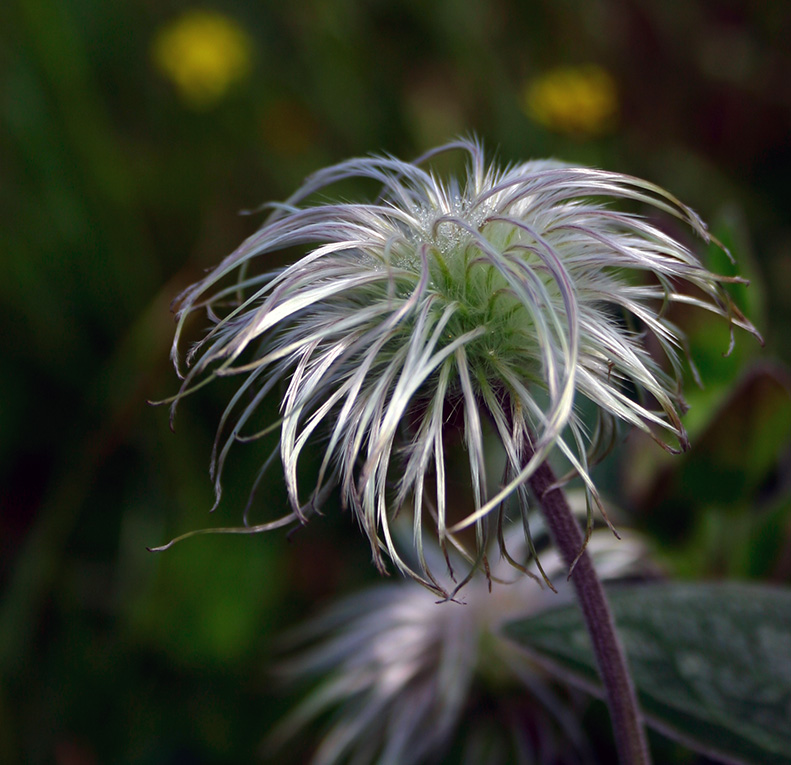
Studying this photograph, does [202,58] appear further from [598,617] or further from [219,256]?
[598,617]

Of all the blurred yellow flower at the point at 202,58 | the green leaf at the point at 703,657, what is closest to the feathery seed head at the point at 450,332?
the green leaf at the point at 703,657

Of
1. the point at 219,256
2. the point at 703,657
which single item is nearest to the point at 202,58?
the point at 219,256

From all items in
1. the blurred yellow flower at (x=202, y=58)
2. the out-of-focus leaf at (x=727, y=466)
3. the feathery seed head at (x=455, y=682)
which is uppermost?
the blurred yellow flower at (x=202, y=58)

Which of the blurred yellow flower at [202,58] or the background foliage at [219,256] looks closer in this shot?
the background foliage at [219,256]

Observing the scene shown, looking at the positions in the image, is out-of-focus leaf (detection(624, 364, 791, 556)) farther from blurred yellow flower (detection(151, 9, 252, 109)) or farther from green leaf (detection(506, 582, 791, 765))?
blurred yellow flower (detection(151, 9, 252, 109))

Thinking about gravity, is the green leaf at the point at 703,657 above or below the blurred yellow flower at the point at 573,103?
below

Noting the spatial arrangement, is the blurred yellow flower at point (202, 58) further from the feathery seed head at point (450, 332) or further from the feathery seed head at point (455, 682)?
the feathery seed head at point (450, 332)
